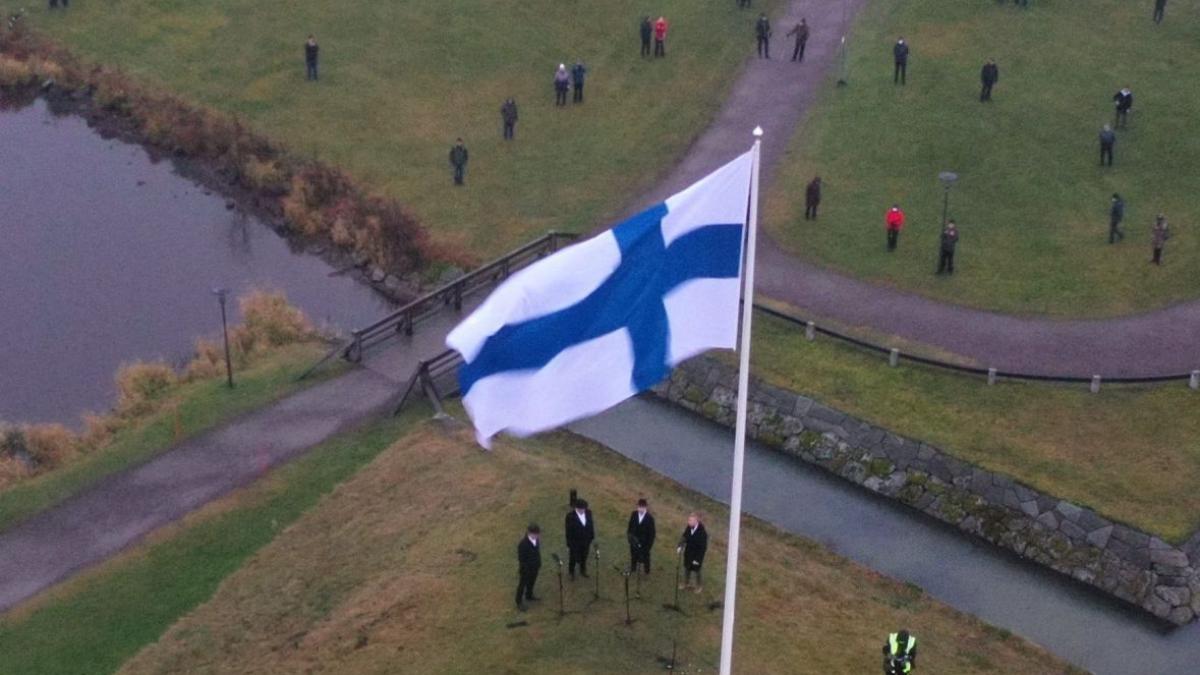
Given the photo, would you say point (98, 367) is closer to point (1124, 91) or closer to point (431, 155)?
point (431, 155)

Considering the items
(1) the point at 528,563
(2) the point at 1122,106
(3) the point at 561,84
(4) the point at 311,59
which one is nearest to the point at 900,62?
(2) the point at 1122,106

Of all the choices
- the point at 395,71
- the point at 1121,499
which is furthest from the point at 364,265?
the point at 1121,499

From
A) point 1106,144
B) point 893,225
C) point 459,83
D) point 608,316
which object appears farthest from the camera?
point 459,83

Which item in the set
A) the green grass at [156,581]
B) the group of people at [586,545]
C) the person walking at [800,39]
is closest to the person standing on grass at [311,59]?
the person walking at [800,39]

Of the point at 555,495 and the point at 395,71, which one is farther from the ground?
the point at 395,71

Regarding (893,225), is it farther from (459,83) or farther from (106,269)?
(106,269)

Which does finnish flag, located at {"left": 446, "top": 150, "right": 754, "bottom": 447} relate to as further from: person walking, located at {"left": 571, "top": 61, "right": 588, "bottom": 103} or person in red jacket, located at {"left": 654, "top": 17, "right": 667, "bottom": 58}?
person in red jacket, located at {"left": 654, "top": 17, "right": 667, "bottom": 58}

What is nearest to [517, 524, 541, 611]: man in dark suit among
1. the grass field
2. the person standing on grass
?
the grass field

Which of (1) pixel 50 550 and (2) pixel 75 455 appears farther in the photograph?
(2) pixel 75 455

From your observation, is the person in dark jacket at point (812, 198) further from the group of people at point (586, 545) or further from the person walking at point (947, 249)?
the group of people at point (586, 545)
